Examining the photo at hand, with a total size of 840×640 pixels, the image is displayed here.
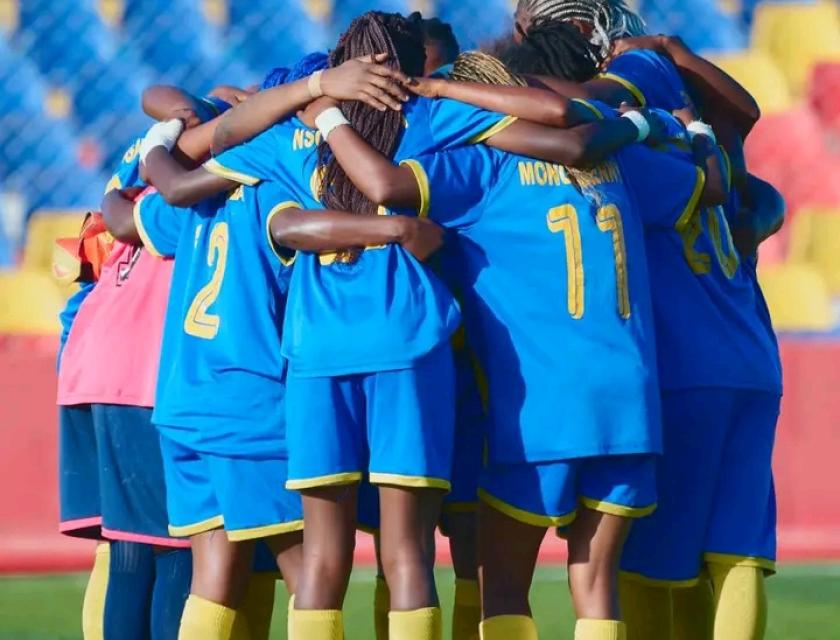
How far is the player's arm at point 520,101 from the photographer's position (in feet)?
10.7

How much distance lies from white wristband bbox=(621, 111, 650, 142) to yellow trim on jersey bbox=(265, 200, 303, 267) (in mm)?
668

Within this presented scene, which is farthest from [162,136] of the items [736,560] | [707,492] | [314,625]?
[736,560]

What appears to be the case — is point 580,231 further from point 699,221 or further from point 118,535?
point 118,535

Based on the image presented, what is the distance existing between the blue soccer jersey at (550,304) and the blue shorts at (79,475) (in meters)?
1.10

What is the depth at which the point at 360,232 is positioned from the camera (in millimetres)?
3189

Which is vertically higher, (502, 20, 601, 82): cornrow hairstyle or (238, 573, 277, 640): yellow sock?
(502, 20, 601, 82): cornrow hairstyle

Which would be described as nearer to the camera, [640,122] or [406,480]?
[406,480]

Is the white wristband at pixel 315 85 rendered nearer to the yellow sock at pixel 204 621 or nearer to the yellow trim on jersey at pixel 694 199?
the yellow trim on jersey at pixel 694 199

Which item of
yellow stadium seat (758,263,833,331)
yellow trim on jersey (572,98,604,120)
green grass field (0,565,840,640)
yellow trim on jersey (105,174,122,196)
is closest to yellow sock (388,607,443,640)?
yellow trim on jersey (572,98,604,120)

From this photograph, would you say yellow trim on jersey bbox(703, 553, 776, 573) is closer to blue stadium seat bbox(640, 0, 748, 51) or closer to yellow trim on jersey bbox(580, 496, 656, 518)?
yellow trim on jersey bbox(580, 496, 656, 518)

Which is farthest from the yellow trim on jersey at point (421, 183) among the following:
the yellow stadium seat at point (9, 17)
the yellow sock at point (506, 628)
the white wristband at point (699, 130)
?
the yellow stadium seat at point (9, 17)

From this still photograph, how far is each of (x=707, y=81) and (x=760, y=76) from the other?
480 centimetres

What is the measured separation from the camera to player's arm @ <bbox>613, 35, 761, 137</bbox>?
3758 millimetres

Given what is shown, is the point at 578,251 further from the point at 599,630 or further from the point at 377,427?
the point at 599,630
